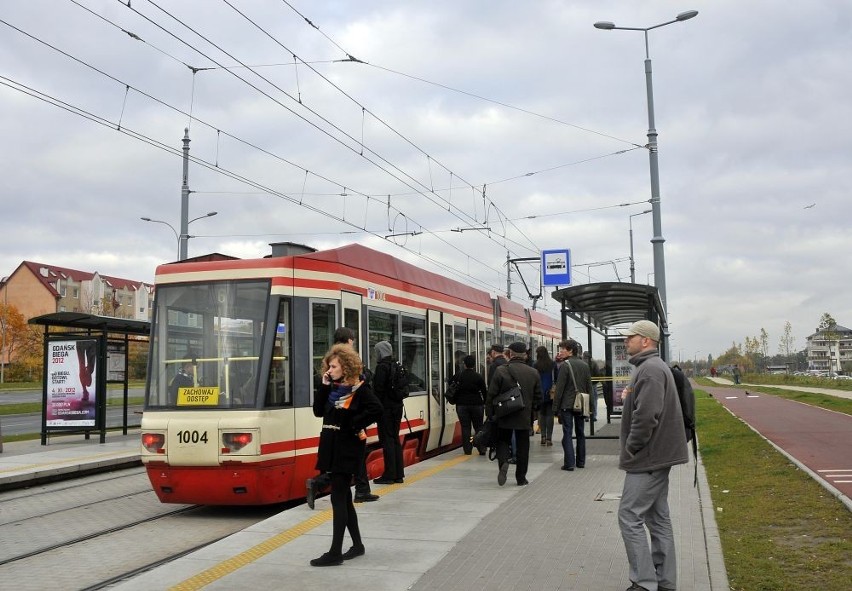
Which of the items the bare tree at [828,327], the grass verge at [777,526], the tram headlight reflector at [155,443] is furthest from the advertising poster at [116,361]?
the bare tree at [828,327]

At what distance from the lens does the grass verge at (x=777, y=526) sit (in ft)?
19.7

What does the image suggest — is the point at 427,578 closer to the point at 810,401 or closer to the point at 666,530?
the point at 666,530

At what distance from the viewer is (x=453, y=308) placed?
1568cm

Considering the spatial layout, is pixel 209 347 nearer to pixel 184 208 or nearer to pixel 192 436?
pixel 192 436

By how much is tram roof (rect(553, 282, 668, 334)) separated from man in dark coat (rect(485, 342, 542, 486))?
483 centimetres

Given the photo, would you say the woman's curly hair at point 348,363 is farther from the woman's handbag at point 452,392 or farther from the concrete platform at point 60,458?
the concrete platform at point 60,458

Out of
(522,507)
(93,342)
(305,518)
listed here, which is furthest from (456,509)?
(93,342)

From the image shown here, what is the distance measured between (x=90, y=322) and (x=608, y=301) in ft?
33.5

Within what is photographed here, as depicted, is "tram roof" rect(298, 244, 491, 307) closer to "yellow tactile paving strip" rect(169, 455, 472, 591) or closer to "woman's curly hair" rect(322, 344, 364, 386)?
"yellow tactile paving strip" rect(169, 455, 472, 591)

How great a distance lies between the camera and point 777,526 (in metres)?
7.83

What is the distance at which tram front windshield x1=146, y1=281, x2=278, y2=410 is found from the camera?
9227 mm

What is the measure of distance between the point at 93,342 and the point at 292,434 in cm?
987

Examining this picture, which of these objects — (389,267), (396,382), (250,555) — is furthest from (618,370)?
(250,555)

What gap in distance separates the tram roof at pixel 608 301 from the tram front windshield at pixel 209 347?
743cm
